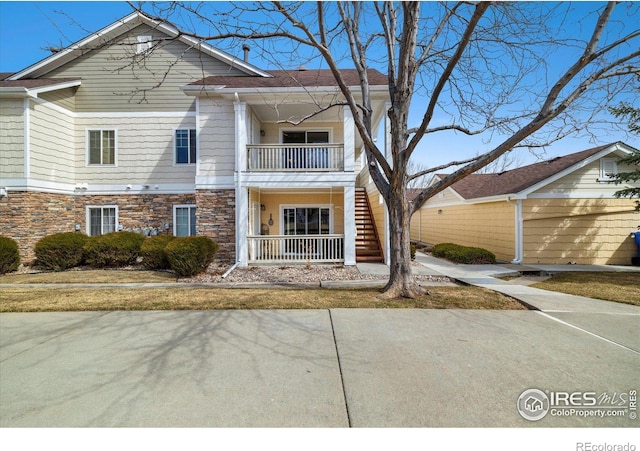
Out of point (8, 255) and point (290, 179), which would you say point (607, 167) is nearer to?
point (290, 179)

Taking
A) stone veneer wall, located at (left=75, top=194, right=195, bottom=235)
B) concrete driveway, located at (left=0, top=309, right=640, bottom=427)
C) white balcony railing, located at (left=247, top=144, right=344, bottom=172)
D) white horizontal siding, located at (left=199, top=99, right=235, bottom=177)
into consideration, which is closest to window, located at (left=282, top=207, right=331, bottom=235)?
white balcony railing, located at (left=247, top=144, right=344, bottom=172)

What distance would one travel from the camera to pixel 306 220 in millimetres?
13406

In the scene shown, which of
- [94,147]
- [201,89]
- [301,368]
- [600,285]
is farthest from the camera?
[94,147]

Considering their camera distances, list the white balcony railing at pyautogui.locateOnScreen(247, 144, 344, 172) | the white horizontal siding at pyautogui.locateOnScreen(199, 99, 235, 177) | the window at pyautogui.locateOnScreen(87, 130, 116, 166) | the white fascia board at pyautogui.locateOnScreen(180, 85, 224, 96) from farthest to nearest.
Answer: the window at pyautogui.locateOnScreen(87, 130, 116, 166)
the white horizontal siding at pyautogui.locateOnScreen(199, 99, 235, 177)
the white balcony railing at pyautogui.locateOnScreen(247, 144, 344, 172)
the white fascia board at pyautogui.locateOnScreen(180, 85, 224, 96)

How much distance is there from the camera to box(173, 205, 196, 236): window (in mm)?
12750

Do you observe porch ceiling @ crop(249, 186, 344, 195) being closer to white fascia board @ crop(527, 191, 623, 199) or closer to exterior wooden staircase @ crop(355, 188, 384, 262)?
exterior wooden staircase @ crop(355, 188, 384, 262)

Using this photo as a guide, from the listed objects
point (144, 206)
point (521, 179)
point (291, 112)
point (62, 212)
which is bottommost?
point (62, 212)

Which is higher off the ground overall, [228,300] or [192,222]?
[192,222]

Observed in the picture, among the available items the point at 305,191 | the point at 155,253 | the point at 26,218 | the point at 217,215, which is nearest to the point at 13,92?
the point at 26,218

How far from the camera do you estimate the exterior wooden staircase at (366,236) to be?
1181cm

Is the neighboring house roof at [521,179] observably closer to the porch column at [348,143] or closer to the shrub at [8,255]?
the porch column at [348,143]

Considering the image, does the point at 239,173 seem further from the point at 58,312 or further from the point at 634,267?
the point at 634,267

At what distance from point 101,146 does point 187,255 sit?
7.90 m

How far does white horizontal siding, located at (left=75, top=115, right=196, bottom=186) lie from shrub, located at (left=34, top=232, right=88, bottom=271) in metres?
3.33
